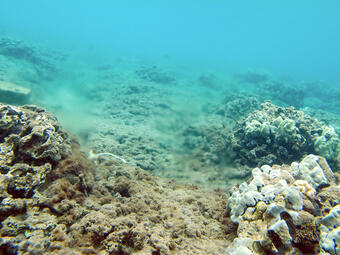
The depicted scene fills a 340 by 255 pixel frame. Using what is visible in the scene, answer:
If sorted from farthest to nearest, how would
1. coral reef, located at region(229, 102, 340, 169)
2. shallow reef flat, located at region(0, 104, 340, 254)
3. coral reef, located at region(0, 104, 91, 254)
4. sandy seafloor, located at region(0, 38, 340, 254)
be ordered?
coral reef, located at region(229, 102, 340, 169) → sandy seafloor, located at region(0, 38, 340, 254) → shallow reef flat, located at region(0, 104, 340, 254) → coral reef, located at region(0, 104, 91, 254)

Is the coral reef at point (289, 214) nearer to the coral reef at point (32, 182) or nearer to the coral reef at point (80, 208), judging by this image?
the coral reef at point (80, 208)

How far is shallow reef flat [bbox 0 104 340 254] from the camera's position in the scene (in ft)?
8.42

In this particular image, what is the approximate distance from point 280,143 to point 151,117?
6.47 meters

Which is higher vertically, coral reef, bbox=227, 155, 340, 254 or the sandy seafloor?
coral reef, bbox=227, 155, 340, 254

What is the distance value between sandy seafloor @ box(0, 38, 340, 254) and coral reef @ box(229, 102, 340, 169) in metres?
0.70

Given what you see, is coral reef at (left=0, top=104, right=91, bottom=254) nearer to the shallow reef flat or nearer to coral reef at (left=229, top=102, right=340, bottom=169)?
the shallow reef flat

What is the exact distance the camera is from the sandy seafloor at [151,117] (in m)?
6.56

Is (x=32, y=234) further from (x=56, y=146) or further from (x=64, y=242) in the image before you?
(x=56, y=146)

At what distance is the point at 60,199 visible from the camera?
3.27m

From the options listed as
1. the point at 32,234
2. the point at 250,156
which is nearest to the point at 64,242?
the point at 32,234

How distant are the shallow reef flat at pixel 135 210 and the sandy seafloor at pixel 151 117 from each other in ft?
0.52

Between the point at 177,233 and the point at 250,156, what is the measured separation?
4.72 metres

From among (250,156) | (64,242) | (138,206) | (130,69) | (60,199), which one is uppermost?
(64,242)

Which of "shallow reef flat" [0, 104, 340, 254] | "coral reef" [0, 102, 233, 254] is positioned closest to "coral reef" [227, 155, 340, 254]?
"shallow reef flat" [0, 104, 340, 254]
